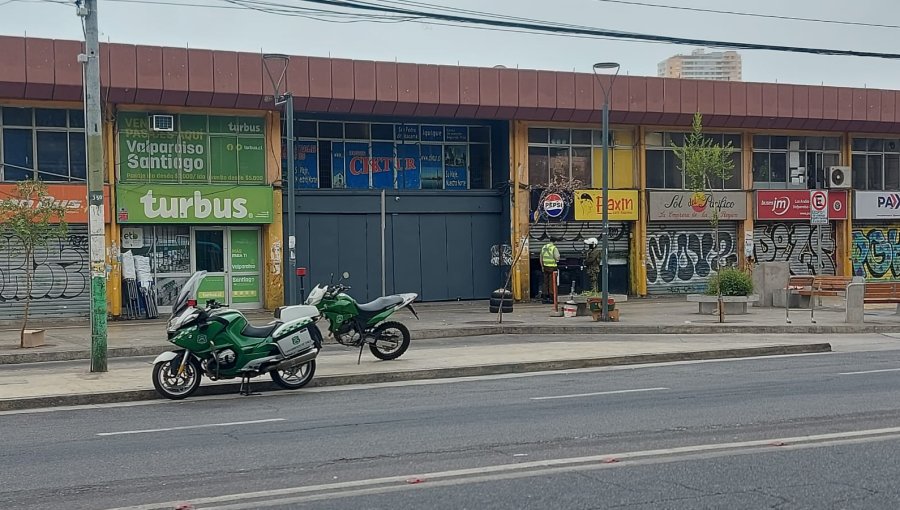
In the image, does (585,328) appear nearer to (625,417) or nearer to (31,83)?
(625,417)

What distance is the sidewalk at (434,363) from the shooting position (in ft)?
43.8

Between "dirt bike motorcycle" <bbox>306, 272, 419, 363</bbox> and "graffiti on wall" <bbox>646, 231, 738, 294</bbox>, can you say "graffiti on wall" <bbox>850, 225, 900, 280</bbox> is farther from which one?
"dirt bike motorcycle" <bbox>306, 272, 419, 363</bbox>

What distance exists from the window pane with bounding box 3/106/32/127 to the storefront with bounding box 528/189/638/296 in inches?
561

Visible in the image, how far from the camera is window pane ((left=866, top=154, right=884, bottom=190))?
36875mm

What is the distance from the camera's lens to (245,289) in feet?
93.9

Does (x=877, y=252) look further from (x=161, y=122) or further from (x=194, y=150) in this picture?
(x=161, y=122)

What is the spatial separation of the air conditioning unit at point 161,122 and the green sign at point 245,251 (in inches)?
131

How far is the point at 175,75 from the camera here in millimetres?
26000

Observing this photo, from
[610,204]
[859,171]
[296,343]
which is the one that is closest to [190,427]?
[296,343]

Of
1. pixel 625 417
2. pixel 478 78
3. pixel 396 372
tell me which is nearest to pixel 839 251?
pixel 478 78

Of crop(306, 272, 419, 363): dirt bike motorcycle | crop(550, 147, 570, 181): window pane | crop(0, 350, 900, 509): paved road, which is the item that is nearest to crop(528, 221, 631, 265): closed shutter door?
crop(550, 147, 570, 181): window pane

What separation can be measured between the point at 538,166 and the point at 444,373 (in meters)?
17.6

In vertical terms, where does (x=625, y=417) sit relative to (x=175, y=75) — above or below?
below

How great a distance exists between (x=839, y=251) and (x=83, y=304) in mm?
25043
